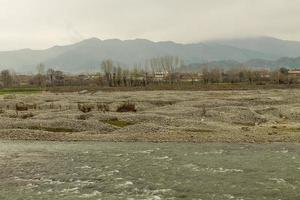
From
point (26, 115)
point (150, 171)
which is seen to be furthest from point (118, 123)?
point (150, 171)

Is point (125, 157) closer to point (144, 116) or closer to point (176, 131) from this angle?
point (176, 131)

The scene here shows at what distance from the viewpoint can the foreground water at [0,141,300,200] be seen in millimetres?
29344

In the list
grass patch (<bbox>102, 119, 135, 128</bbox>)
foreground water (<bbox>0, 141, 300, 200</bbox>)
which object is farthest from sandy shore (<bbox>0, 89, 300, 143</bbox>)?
foreground water (<bbox>0, 141, 300, 200</bbox>)

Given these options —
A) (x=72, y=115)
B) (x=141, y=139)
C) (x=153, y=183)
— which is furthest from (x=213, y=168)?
(x=72, y=115)

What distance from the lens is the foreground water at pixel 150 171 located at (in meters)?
29.3

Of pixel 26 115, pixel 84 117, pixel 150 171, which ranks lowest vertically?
pixel 150 171

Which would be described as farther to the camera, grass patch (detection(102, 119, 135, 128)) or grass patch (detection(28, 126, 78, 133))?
grass patch (detection(102, 119, 135, 128))

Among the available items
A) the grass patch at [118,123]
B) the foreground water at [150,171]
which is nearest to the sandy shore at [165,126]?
the grass patch at [118,123]

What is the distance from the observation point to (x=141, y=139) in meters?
52.7

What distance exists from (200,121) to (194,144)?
58.9 ft

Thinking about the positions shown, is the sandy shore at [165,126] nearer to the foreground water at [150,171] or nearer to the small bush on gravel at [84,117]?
the small bush on gravel at [84,117]

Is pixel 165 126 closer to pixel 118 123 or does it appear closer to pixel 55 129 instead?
pixel 118 123

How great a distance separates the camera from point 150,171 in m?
35.3

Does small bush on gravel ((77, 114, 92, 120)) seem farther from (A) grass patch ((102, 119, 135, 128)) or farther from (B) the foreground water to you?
(B) the foreground water
